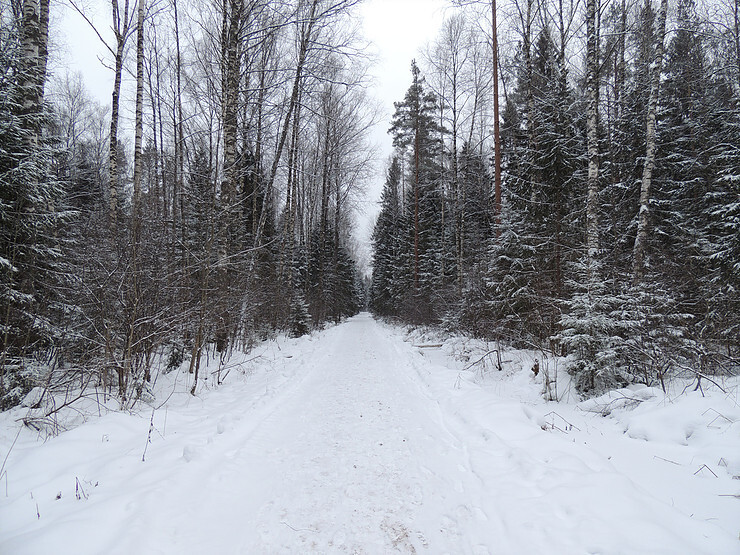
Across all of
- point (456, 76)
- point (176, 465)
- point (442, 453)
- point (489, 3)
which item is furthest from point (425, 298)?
point (176, 465)

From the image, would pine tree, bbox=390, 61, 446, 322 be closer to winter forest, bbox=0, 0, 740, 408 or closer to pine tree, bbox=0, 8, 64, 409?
winter forest, bbox=0, 0, 740, 408

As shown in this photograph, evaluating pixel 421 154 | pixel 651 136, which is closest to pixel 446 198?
pixel 421 154

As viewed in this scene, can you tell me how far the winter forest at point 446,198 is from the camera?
4.74 m

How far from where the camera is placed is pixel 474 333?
32.5ft

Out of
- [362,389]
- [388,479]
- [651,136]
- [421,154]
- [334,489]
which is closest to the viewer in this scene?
[334,489]

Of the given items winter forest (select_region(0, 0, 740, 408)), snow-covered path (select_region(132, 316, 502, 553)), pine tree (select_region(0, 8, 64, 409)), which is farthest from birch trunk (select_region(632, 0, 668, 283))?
pine tree (select_region(0, 8, 64, 409))

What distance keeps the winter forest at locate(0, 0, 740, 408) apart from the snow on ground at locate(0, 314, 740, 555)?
1.04 m

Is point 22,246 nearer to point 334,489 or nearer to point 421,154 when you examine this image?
point 334,489

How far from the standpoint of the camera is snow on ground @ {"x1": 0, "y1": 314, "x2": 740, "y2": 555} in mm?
2234

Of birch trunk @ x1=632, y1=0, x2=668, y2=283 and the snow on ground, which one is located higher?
birch trunk @ x1=632, y1=0, x2=668, y2=283

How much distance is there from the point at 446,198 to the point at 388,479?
20.6 m

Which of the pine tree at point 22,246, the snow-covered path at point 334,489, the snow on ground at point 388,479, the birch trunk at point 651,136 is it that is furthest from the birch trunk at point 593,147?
the pine tree at point 22,246

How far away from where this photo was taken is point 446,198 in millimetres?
21688

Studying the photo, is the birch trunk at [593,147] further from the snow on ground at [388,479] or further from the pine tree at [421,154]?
the pine tree at [421,154]
